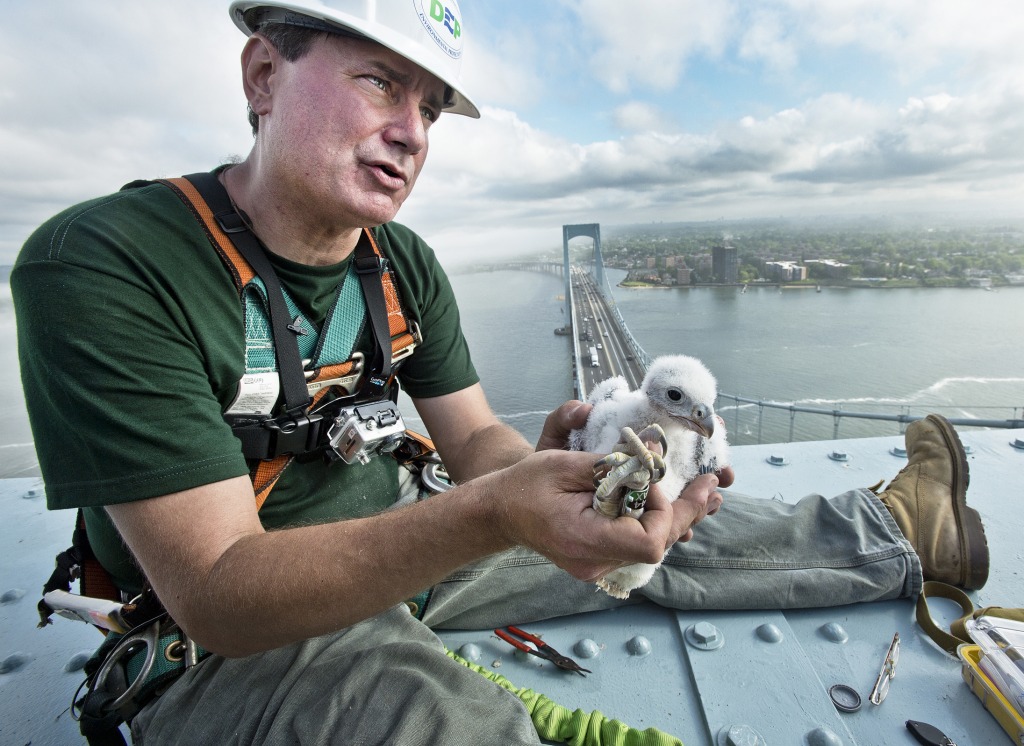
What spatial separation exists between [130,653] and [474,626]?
1011 millimetres

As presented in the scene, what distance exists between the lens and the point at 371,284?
185 cm

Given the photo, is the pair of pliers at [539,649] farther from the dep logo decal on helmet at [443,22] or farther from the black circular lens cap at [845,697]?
the dep logo decal on helmet at [443,22]

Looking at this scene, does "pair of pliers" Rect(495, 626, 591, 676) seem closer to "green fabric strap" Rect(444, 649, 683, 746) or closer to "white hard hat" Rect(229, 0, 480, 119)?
"green fabric strap" Rect(444, 649, 683, 746)

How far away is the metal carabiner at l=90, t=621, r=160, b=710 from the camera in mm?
1385

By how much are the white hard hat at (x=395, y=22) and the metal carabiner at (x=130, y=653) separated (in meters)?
1.66

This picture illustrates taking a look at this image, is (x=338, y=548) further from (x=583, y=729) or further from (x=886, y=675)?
(x=886, y=675)

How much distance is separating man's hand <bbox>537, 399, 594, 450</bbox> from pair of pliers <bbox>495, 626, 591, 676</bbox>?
2.31 feet

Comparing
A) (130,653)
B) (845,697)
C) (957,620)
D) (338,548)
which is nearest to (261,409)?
(338,548)

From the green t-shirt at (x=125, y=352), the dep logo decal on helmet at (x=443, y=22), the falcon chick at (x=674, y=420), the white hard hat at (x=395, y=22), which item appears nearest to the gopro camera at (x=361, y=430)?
the green t-shirt at (x=125, y=352)

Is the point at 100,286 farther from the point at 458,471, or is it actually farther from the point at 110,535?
the point at 458,471

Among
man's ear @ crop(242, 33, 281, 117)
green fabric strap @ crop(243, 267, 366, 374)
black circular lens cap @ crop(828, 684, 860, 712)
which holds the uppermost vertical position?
man's ear @ crop(242, 33, 281, 117)

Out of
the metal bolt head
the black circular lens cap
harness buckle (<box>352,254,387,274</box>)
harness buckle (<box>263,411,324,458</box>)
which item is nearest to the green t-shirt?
harness buckle (<box>263,411,324,458</box>)

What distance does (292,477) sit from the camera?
5.68 feet

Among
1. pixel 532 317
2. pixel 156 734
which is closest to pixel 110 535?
pixel 156 734
